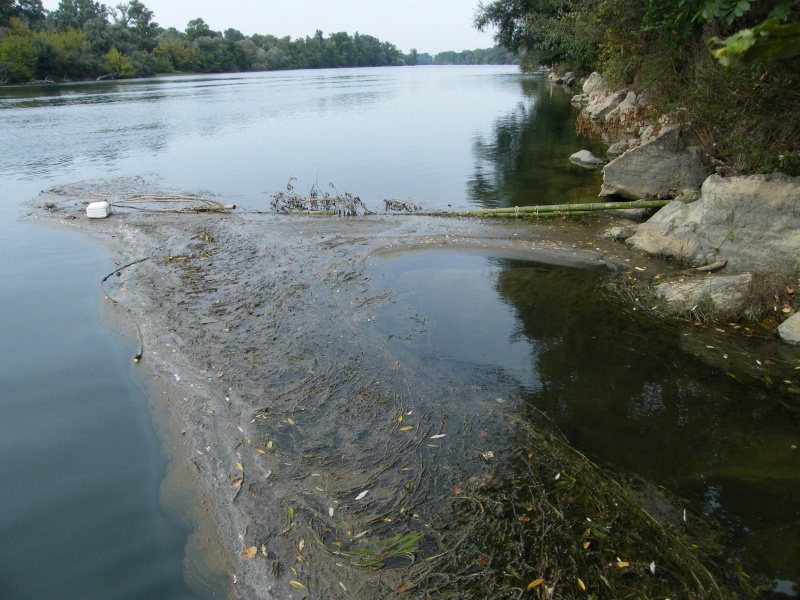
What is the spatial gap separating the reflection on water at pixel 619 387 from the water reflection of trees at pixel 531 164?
6532 millimetres

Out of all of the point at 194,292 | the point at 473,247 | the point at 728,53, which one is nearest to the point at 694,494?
the point at 728,53

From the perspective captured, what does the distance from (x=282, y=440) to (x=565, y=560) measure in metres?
3.56

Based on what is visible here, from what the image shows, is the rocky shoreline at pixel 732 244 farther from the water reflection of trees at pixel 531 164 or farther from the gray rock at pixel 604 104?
the gray rock at pixel 604 104

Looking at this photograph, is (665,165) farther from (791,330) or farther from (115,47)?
(115,47)

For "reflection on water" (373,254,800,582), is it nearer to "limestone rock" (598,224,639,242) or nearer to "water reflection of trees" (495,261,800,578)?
"water reflection of trees" (495,261,800,578)

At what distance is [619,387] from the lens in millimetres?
7762

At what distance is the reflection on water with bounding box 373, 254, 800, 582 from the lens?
577cm

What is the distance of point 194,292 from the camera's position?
10.9 m

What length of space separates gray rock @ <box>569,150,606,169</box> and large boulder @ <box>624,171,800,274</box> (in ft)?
34.3

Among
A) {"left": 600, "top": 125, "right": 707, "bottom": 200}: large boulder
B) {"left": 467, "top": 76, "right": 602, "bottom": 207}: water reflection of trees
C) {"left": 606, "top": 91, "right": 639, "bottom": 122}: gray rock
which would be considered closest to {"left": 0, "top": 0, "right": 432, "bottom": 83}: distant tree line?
{"left": 467, "top": 76, "right": 602, "bottom": 207}: water reflection of trees

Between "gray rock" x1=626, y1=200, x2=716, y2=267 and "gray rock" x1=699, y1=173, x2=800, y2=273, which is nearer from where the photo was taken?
"gray rock" x1=699, y1=173, x2=800, y2=273

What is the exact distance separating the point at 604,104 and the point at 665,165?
648 inches

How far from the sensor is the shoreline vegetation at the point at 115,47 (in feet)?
255

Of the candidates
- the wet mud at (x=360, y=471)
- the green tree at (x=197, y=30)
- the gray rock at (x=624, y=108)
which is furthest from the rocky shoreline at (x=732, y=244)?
the green tree at (x=197, y=30)
